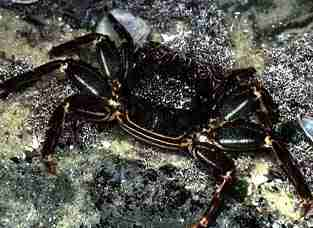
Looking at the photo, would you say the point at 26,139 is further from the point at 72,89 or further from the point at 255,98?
the point at 255,98

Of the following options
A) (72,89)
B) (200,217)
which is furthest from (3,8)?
(200,217)

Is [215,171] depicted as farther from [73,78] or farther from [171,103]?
[73,78]

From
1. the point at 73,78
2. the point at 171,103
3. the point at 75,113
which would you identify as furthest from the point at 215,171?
the point at 73,78

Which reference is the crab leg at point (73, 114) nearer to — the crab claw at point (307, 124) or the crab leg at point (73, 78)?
the crab leg at point (73, 78)

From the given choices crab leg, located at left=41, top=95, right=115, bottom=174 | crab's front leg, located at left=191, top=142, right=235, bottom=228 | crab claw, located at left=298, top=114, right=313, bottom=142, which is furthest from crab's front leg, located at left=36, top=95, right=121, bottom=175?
crab claw, located at left=298, top=114, right=313, bottom=142

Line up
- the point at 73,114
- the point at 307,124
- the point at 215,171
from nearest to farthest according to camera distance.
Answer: the point at 215,171, the point at 73,114, the point at 307,124

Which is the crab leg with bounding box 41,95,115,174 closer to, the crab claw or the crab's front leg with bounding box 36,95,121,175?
the crab's front leg with bounding box 36,95,121,175
